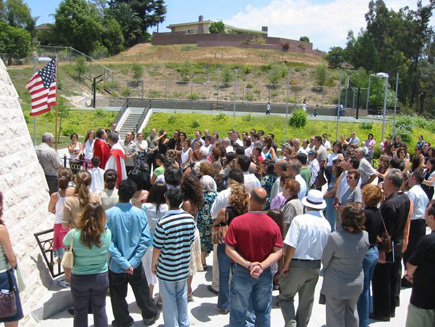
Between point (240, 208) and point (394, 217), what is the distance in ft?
6.53

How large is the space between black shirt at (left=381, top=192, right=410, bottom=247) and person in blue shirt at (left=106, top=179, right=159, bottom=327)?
9.85 ft

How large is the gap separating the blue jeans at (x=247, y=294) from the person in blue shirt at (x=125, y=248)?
1146mm

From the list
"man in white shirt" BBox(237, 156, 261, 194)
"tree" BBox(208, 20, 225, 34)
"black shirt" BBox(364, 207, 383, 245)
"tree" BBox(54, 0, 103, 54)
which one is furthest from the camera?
"tree" BBox(208, 20, 225, 34)

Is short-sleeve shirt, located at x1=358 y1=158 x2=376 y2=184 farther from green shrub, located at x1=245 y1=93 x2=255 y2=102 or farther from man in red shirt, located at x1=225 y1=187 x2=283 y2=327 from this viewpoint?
green shrub, located at x1=245 y1=93 x2=255 y2=102

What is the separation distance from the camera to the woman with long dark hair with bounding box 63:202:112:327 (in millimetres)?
4234

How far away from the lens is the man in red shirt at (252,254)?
430cm

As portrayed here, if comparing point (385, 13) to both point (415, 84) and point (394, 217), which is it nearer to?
point (415, 84)

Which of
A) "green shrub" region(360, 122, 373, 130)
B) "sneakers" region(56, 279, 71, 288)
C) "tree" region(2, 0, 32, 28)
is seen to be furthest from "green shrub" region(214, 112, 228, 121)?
"tree" region(2, 0, 32, 28)

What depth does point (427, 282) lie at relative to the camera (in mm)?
4117

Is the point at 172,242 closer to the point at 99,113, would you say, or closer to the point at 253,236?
the point at 253,236

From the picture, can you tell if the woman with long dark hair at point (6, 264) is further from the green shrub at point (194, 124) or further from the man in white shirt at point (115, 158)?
the green shrub at point (194, 124)

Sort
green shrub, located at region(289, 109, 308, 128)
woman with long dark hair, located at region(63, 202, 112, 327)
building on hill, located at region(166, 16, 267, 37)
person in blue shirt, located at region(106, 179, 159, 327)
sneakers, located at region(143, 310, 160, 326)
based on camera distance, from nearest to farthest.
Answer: woman with long dark hair, located at region(63, 202, 112, 327)
person in blue shirt, located at region(106, 179, 159, 327)
sneakers, located at region(143, 310, 160, 326)
green shrub, located at region(289, 109, 308, 128)
building on hill, located at region(166, 16, 267, 37)

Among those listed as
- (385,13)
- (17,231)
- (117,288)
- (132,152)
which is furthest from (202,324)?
(385,13)

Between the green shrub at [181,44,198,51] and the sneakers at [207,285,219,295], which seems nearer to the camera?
the sneakers at [207,285,219,295]
